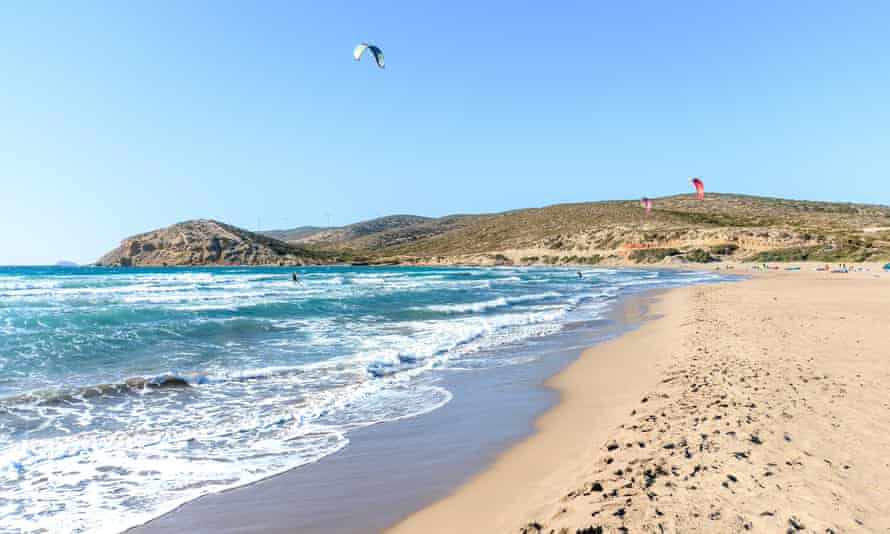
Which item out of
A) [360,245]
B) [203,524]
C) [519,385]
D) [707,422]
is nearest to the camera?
[203,524]

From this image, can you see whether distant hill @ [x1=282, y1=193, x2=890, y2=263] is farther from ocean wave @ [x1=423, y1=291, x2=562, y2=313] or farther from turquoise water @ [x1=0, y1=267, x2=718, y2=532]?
turquoise water @ [x1=0, y1=267, x2=718, y2=532]

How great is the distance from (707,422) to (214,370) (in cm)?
870

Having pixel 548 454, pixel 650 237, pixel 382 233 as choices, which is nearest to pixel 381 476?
pixel 548 454

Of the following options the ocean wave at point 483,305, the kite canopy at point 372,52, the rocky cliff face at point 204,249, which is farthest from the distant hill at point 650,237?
the kite canopy at point 372,52

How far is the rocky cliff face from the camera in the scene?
106 meters

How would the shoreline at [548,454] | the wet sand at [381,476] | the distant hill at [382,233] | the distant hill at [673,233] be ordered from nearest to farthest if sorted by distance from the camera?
the shoreline at [548,454]
the wet sand at [381,476]
the distant hill at [673,233]
the distant hill at [382,233]

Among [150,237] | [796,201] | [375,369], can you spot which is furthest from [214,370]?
[796,201]

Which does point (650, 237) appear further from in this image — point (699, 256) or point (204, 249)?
point (204, 249)

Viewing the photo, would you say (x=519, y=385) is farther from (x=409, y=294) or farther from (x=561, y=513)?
(x=409, y=294)

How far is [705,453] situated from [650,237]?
7877cm

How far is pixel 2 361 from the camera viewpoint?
11328 millimetres

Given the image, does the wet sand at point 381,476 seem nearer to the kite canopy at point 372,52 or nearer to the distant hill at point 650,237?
the kite canopy at point 372,52

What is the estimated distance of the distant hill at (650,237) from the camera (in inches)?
2475

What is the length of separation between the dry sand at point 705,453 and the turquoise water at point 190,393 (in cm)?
217
